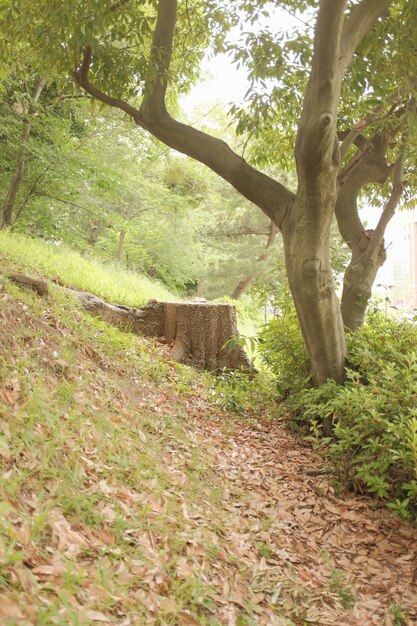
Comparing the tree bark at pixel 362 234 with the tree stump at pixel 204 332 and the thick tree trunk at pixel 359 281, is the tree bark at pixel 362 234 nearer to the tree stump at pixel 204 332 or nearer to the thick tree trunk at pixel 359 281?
the thick tree trunk at pixel 359 281

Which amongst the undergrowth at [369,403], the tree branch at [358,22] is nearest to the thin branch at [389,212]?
the undergrowth at [369,403]

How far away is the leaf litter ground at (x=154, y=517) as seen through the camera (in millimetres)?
2062

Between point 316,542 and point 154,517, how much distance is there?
47.5 inches

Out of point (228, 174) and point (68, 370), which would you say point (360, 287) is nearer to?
point (228, 174)

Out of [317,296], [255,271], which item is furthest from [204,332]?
[255,271]

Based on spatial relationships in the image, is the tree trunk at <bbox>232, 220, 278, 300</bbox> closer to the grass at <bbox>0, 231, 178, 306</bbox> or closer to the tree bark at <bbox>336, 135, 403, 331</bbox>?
the grass at <bbox>0, 231, 178, 306</bbox>

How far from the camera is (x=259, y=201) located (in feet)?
15.9

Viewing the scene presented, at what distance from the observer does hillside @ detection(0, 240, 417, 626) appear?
81.3 inches

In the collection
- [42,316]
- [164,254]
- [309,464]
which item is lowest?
[309,464]

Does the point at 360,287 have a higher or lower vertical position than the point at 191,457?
higher

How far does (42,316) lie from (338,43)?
137 inches

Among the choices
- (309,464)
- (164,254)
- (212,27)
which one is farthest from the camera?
(164,254)

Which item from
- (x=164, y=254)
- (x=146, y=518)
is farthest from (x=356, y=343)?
(x=164, y=254)

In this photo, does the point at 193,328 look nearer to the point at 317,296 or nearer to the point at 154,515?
the point at 317,296
